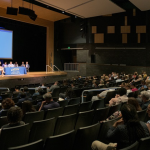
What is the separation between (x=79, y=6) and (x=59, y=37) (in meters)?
6.43

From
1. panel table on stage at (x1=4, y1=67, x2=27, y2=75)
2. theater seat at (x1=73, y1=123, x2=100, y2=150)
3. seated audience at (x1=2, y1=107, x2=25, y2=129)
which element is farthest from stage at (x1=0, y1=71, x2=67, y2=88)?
theater seat at (x1=73, y1=123, x2=100, y2=150)

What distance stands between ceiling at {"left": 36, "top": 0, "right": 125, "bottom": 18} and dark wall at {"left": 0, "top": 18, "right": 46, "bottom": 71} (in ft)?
16.7

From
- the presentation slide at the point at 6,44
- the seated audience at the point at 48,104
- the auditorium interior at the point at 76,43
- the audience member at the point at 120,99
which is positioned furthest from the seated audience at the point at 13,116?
the presentation slide at the point at 6,44

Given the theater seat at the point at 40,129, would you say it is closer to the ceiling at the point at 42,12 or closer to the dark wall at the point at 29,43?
the ceiling at the point at 42,12

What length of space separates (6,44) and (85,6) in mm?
6712

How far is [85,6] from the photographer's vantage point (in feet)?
42.4

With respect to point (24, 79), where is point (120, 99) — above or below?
below

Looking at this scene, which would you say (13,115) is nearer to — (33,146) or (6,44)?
(33,146)

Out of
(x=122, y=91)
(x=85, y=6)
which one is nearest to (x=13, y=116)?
(x=122, y=91)

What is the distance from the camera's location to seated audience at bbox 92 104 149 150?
→ 195cm

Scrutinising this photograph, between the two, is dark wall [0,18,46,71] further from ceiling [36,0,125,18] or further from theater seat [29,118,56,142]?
theater seat [29,118,56,142]

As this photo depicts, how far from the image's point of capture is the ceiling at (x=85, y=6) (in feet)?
38.9

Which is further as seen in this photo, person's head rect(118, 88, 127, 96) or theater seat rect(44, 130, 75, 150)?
person's head rect(118, 88, 127, 96)

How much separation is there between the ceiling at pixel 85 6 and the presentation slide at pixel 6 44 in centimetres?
480
